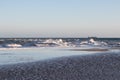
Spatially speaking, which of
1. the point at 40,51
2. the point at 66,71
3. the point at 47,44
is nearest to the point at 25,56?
the point at 40,51

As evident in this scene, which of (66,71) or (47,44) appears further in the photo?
(47,44)

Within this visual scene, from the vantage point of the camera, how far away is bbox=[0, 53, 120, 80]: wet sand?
44.4 feet

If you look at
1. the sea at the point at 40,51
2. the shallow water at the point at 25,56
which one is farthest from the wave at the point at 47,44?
the shallow water at the point at 25,56

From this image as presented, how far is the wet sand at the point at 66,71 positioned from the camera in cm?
1355

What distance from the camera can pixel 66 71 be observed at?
→ 14602 millimetres

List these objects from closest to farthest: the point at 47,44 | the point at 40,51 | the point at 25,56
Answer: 1. the point at 25,56
2. the point at 40,51
3. the point at 47,44

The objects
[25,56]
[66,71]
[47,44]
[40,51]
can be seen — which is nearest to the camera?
[66,71]

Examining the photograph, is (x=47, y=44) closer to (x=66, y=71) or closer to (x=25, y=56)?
(x=25, y=56)

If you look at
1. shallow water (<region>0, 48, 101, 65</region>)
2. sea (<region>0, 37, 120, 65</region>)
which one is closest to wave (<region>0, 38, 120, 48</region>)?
sea (<region>0, 37, 120, 65</region>)

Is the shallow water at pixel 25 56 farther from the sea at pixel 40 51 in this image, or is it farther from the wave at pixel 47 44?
the wave at pixel 47 44

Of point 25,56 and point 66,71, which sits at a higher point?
point 66,71

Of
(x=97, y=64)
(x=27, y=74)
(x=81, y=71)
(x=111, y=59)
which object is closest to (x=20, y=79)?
(x=27, y=74)

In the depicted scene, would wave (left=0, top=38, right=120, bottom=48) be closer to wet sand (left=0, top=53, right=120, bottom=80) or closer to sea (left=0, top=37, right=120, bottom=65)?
sea (left=0, top=37, right=120, bottom=65)

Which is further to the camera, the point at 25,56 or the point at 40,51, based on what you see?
the point at 40,51
